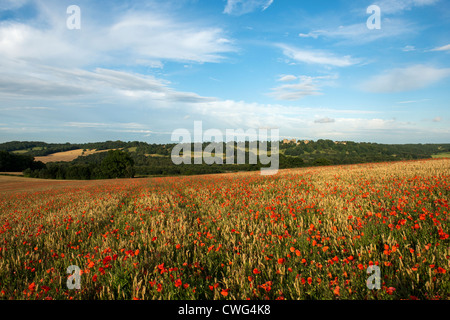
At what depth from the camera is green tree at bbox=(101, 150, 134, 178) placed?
71.2 metres

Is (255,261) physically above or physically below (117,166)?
above

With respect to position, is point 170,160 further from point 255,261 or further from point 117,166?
point 255,261

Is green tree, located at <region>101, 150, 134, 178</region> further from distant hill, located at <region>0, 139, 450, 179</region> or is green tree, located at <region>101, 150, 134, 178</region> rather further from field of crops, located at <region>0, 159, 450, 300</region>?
field of crops, located at <region>0, 159, 450, 300</region>

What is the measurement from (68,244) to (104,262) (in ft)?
7.75

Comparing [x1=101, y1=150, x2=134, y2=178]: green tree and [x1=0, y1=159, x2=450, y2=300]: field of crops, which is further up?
[x1=0, y1=159, x2=450, y2=300]: field of crops

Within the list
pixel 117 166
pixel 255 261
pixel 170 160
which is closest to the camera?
pixel 255 261

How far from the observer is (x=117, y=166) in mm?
71812

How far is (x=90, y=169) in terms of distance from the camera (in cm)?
7762

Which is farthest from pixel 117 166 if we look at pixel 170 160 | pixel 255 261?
pixel 255 261

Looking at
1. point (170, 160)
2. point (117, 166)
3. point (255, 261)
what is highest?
point (255, 261)

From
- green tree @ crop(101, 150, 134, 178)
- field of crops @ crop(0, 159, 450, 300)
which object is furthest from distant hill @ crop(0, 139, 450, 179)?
field of crops @ crop(0, 159, 450, 300)
